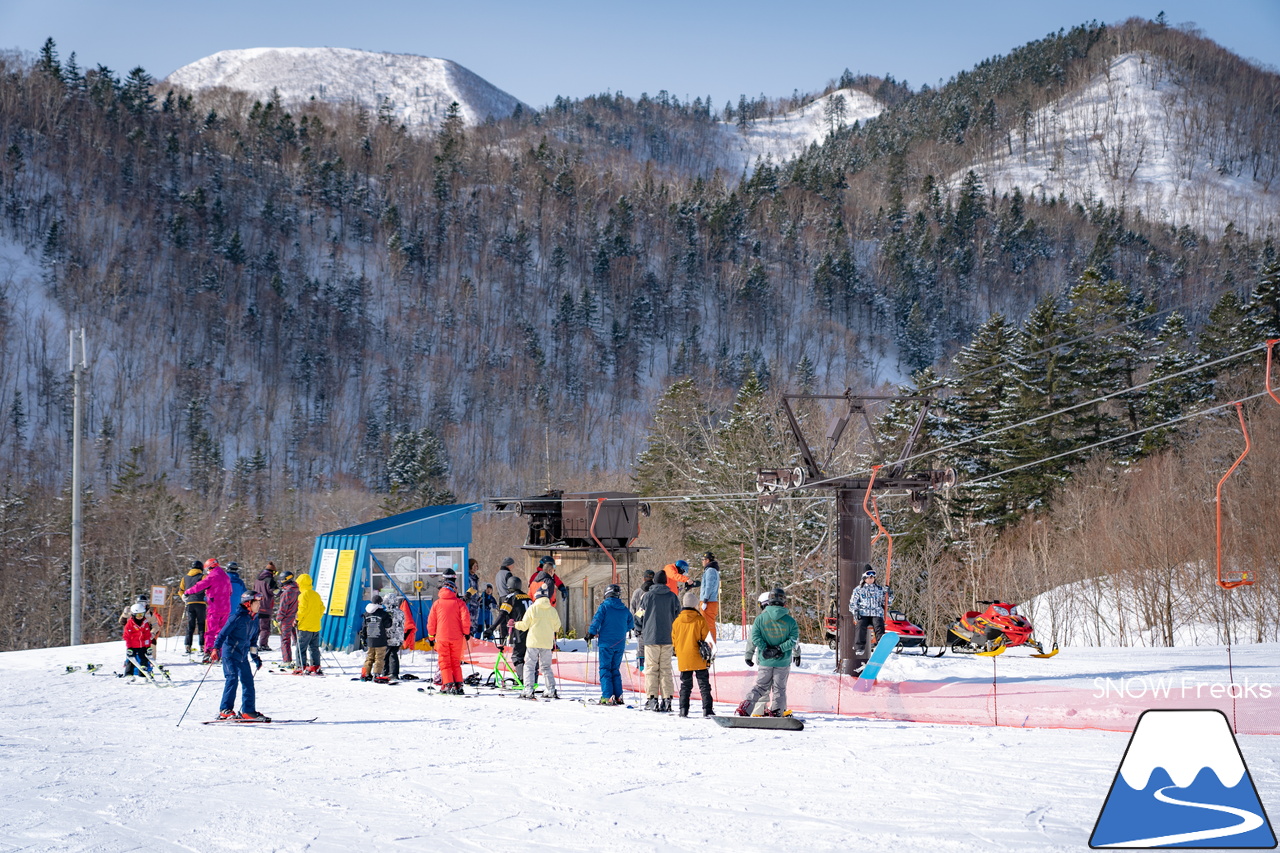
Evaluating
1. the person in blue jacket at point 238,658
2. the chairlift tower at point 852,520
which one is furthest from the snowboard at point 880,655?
the person in blue jacket at point 238,658

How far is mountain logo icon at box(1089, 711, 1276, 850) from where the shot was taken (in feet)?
17.1

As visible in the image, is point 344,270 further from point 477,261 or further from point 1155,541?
point 1155,541

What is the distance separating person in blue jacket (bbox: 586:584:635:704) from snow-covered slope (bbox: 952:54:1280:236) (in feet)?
521

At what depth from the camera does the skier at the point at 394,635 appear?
45.9 ft

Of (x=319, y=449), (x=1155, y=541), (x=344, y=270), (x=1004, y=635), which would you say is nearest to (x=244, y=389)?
(x=319, y=449)

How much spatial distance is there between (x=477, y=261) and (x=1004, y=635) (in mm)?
106308

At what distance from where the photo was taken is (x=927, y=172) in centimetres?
16825

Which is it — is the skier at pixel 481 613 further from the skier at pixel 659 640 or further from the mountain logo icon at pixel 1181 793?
the mountain logo icon at pixel 1181 793

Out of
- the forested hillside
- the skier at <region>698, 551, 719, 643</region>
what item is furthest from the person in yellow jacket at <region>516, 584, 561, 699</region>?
the forested hillside

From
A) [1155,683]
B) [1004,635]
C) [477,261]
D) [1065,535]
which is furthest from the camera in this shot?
[477,261]

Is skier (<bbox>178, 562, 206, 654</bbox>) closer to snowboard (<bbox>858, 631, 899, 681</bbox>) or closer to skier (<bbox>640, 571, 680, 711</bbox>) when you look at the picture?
skier (<bbox>640, 571, 680, 711</bbox>)

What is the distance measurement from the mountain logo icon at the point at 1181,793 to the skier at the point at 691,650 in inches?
227

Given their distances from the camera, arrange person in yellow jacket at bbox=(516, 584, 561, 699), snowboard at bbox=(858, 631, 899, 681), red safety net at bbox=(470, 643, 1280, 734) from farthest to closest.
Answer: person in yellow jacket at bbox=(516, 584, 561, 699) → snowboard at bbox=(858, 631, 899, 681) → red safety net at bbox=(470, 643, 1280, 734)

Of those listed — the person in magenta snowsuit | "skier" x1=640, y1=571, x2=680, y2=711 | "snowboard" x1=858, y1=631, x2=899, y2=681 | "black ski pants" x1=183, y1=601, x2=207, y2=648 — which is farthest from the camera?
"black ski pants" x1=183, y1=601, x2=207, y2=648
